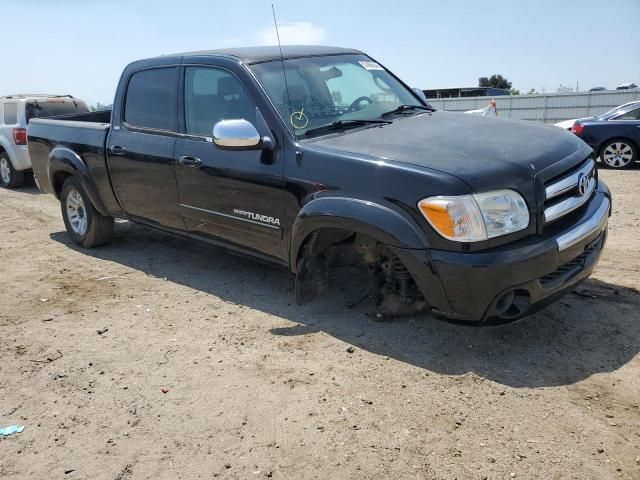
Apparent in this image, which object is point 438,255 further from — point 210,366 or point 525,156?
point 210,366

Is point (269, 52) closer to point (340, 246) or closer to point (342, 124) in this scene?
point (342, 124)

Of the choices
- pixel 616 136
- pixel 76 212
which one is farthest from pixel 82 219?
pixel 616 136

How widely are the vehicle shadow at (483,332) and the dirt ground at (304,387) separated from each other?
14 millimetres

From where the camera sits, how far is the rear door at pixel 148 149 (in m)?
4.96

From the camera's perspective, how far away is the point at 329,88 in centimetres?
454

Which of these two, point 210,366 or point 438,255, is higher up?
point 438,255

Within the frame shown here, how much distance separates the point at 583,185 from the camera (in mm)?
3768

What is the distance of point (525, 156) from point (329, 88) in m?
1.68

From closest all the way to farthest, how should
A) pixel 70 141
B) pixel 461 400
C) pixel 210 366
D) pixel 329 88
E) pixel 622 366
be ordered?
pixel 461 400 < pixel 622 366 < pixel 210 366 < pixel 329 88 < pixel 70 141

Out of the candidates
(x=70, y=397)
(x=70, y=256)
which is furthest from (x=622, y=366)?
(x=70, y=256)

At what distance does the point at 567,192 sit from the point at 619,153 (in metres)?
8.75

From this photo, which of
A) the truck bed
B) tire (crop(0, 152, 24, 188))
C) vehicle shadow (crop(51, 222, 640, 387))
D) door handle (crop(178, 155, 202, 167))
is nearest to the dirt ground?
vehicle shadow (crop(51, 222, 640, 387))

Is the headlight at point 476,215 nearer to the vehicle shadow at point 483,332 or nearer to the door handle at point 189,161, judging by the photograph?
the vehicle shadow at point 483,332

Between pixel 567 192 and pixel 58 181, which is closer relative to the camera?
pixel 567 192
